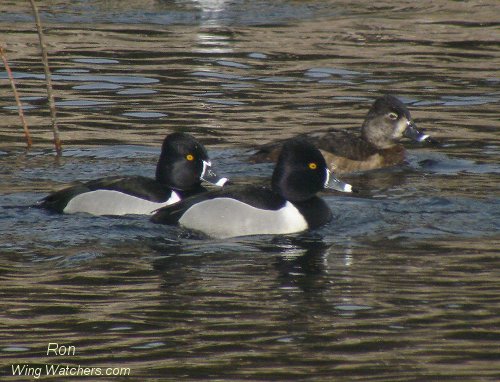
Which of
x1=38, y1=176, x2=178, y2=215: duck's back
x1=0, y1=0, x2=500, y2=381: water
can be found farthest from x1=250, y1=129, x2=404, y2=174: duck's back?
x1=38, y1=176, x2=178, y2=215: duck's back

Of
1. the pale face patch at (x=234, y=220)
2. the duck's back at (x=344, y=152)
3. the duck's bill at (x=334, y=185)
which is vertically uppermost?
the duck's bill at (x=334, y=185)

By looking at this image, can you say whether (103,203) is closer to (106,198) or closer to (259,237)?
(106,198)

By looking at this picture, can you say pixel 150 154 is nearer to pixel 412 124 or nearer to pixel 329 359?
pixel 412 124

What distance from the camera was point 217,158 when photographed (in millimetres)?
13539

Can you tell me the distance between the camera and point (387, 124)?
46.5 feet

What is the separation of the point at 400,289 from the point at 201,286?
133 centimetres

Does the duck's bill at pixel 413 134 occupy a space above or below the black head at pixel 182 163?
below

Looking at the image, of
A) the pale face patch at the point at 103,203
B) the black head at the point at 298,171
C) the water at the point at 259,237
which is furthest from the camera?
the pale face patch at the point at 103,203

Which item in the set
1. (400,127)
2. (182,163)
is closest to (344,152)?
(400,127)

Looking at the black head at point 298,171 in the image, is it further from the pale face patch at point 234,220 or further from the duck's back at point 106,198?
the duck's back at point 106,198

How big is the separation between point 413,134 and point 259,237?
4.35 m

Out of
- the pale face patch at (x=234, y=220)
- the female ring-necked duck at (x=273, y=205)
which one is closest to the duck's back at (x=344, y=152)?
the female ring-necked duck at (x=273, y=205)

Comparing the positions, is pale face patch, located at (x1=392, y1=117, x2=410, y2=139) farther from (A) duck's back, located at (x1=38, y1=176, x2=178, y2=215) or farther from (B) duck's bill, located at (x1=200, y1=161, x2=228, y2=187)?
(A) duck's back, located at (x1=38, y1=176, x2=178, y2=215)

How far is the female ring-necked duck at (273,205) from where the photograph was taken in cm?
1037
